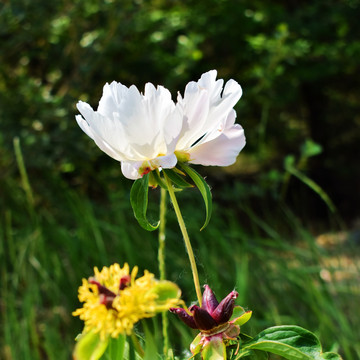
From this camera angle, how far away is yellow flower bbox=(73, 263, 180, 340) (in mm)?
295

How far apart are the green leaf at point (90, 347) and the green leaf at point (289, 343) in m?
0.12

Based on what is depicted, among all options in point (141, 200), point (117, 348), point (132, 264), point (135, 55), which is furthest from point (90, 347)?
point (135, 55)

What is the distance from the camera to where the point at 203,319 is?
0.36m

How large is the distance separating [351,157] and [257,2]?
229 centimetres

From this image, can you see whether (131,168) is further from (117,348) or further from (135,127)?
(117,348)

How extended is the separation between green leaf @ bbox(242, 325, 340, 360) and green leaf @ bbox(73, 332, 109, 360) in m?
0.12

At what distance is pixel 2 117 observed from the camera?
228 cm

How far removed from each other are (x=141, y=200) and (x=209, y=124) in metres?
0.08

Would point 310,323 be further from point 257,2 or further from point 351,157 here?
point 351,157

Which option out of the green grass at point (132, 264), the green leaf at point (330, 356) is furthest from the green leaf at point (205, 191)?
the green grass at point (132, 264)

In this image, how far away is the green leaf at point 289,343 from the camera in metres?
0.36

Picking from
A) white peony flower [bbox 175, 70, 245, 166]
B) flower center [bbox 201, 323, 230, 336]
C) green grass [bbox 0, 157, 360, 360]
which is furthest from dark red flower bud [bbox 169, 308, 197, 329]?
green grass [bbox 0, 157, 360, 360]

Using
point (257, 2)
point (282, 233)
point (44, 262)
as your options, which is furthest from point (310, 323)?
point (257, 2)

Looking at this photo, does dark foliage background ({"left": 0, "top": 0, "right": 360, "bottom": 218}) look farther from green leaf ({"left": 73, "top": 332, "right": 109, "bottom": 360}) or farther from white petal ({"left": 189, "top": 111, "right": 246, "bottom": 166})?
green leaf ({"left": 73, "top": 332, "right": 109, "bottom": 360})
